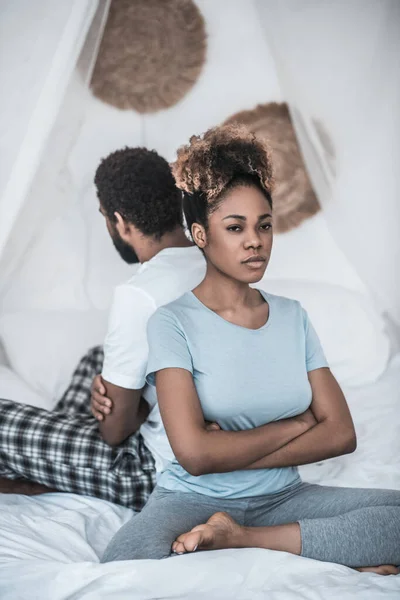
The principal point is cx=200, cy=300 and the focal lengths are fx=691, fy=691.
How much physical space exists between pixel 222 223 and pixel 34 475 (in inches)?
Answer: 31.1

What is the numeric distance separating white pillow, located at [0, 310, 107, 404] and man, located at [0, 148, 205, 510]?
19.1 inches

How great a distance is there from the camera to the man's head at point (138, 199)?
1700 mm

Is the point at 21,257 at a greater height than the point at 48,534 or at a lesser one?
greater

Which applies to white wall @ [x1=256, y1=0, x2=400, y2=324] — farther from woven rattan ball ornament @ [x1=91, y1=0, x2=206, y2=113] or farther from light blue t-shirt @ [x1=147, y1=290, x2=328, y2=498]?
light blue t-shirt @ [x1=147, y1=290, x2=328, y2=498]

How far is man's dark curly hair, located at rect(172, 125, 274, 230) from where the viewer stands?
4.50 ft

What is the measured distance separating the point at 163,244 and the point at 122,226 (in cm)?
11

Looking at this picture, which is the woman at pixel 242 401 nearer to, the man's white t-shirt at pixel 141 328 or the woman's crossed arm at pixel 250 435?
the woman's crossed arm at pixel 250 435

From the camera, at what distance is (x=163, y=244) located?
1729 millimetres

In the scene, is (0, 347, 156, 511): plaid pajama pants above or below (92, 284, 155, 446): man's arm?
below

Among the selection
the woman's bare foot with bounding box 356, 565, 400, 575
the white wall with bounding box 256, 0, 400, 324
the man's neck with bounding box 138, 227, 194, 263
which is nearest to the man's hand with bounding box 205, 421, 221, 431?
the woman's bare foot with bounding box 356, 565, 400, 575

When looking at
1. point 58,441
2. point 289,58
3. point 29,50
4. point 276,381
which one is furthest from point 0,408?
point 289,58

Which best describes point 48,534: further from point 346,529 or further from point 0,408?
point 346,529

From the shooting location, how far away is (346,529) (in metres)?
1.18

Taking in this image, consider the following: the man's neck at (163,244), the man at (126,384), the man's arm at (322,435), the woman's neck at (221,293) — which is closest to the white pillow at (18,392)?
the man at (126,384)
